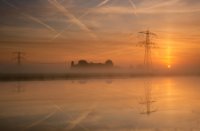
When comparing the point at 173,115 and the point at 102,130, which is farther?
the point at 173,115

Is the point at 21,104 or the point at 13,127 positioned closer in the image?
the point at 13,127

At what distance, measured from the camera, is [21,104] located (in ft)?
64.0

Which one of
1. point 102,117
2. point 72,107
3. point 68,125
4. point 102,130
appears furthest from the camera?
point 72,107

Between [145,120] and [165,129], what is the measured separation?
81.0 inches

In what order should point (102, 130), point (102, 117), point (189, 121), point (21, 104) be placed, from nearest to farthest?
point (102, 130)
point (189, 121)
point (102, 117)
point (21, 104)

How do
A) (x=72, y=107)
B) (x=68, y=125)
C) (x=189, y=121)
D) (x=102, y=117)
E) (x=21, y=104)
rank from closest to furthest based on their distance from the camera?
Result: (x=68, y=125), (x=189, y=121), (x=102, y=117), (x=72, y=107), (x=21, y=104)

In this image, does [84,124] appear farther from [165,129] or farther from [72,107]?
[72,107]

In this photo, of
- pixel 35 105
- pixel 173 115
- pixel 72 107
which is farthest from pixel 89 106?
pixel 173 115

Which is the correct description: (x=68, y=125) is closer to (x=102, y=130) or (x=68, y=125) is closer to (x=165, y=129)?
(x=102, y=130)

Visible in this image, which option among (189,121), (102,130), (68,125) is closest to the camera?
(102,130)

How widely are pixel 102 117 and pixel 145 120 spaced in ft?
6.71

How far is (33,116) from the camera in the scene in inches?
586

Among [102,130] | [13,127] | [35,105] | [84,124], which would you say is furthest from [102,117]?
[35,105]

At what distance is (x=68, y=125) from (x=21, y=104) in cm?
796
